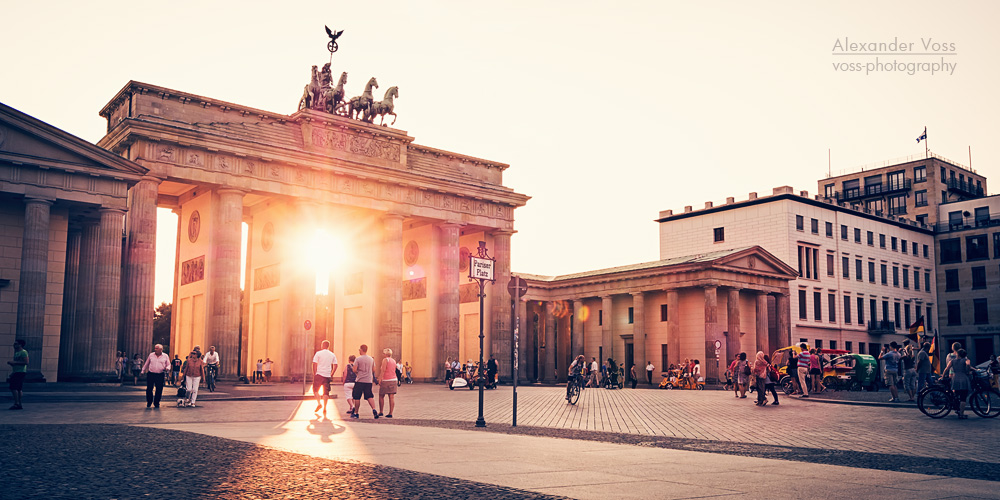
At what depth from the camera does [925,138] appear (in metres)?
80.9

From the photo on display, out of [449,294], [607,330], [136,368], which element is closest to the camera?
[136,368]

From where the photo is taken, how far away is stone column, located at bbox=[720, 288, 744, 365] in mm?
53281

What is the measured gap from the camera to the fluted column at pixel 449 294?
5112cm

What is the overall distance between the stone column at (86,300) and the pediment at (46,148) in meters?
3.29

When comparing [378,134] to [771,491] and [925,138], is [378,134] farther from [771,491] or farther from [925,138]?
[925,138]

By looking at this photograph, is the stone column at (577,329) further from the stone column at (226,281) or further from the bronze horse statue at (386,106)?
the stone column at (226,281)

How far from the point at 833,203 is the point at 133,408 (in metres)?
60.0

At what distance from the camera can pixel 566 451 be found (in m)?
10.7

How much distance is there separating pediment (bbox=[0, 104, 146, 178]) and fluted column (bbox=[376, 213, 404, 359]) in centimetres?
1971

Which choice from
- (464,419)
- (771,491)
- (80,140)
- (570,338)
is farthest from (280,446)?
(570,338)

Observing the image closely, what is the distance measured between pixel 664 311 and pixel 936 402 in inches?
1510

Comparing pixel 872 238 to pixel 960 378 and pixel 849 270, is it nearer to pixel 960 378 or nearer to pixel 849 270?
pixel 849 270

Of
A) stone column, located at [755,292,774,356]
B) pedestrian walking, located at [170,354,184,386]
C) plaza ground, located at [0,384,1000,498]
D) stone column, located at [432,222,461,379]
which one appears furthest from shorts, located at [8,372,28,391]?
stone column, located at [755,292,774,356]

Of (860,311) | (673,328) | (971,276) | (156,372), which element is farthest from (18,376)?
(971,276)
